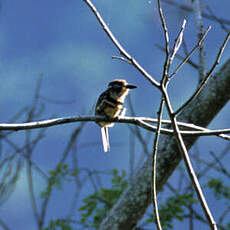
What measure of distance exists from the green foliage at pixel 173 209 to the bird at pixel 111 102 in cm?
96

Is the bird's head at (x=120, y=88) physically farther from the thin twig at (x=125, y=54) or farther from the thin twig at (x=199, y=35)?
the thin twig at (x=125, y=54)

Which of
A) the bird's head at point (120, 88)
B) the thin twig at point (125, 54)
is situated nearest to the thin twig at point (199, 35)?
the bird's head at point (120, 88)

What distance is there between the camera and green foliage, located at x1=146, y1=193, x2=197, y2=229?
4.50 metres

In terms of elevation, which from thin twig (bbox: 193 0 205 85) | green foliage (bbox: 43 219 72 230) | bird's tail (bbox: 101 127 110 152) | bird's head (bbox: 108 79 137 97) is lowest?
green foliage (bbox: 43 219 72 230)

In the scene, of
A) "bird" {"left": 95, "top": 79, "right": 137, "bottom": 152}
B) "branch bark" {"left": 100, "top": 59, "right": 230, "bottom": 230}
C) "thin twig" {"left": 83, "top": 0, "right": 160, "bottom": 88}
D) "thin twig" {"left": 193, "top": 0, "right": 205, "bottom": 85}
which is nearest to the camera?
"thin twig" {"left": 83, "top": 0, "right": 160, "bottom": 88}

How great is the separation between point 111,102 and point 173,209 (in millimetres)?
1386

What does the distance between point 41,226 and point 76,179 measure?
2.13ft

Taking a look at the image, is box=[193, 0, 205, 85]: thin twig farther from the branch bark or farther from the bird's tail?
the bird's tail

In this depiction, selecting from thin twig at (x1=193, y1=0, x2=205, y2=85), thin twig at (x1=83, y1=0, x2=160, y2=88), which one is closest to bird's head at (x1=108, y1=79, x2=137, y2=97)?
thin twig at (x1=193, y1=0, x2=205, y2=85)

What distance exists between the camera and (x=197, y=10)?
4.79 meters

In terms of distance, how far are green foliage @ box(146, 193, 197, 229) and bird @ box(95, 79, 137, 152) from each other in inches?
37.8

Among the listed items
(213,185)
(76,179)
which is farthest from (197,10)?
(76,179)

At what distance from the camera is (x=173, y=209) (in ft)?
14.9

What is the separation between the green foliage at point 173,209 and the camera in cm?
450
